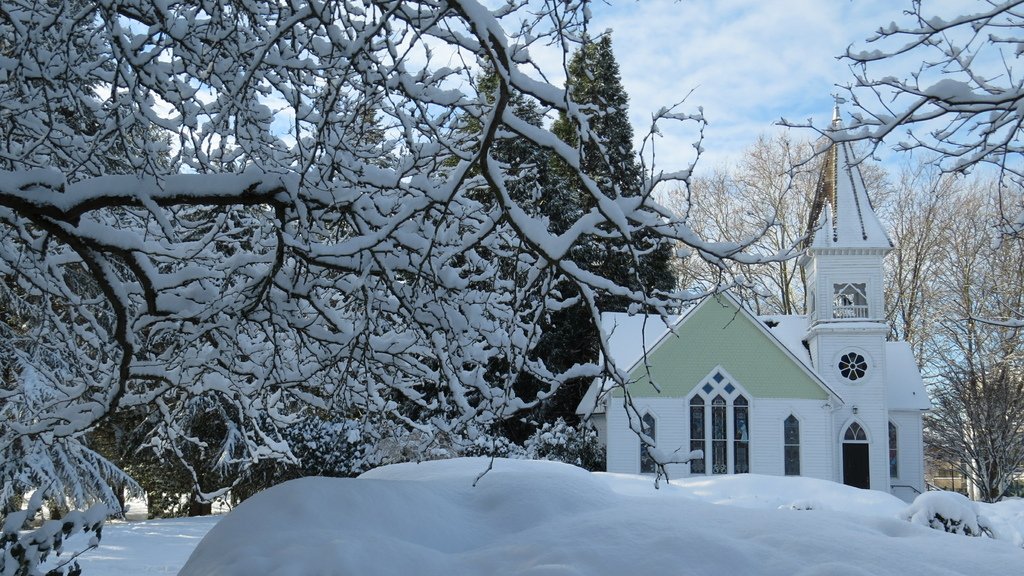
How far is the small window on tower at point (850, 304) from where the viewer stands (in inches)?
892

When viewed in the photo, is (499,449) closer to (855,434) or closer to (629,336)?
(629,336)

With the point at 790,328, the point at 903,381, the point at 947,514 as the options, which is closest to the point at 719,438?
the point at 790,328

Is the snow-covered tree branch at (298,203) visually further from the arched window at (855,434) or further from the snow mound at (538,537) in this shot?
the arched window at (855,434)

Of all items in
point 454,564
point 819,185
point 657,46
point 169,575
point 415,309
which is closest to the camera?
point 454,564

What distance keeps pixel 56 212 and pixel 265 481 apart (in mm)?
14108

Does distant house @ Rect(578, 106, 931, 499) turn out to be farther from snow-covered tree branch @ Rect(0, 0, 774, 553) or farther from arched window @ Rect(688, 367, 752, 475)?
snow-covered tree branch @ Rect(0, 0, 774, 553)

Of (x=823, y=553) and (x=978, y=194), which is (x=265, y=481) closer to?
(x=823, y=553)

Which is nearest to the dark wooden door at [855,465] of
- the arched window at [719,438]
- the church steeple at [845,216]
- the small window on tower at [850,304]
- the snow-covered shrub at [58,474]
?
the arched window at [719,438]

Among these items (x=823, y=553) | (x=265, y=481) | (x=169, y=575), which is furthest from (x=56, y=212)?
(x=265, y=481)

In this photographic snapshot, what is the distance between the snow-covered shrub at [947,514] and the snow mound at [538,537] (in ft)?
9.73

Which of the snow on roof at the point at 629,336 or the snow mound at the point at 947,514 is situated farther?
the snow on roof at the point at 629,336

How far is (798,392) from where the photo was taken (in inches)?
838

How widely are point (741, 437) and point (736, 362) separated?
181cm

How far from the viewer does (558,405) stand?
25.1 m
